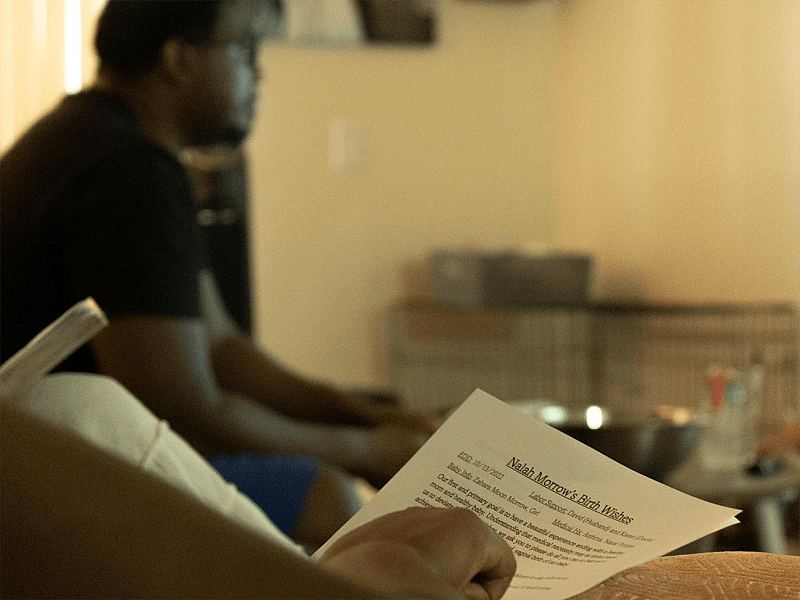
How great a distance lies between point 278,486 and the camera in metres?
1.11

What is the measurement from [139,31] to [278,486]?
24.5 inches

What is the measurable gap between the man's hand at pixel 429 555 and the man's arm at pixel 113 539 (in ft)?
0.10

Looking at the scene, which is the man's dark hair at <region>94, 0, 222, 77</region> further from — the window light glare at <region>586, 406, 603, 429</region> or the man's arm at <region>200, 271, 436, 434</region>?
the window light glare at <region>586, 406, 603, 429</region>

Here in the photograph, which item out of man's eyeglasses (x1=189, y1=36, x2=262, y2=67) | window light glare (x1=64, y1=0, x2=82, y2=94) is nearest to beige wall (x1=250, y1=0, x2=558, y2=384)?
window light glare (x1=64, y1=0, x2=82, y2=94)

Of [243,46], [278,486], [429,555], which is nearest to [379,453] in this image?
[278,486]

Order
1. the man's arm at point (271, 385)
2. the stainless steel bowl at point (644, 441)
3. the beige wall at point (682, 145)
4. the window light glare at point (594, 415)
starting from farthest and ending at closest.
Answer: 1. the beige wall at point (682, 145)
2. the man's arm at point (271, 385)
3. the window light glare at point (594, 415)
4. the stainless steel bowl at point (644, 441)

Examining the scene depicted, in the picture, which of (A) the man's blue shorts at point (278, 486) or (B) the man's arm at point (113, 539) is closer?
(B) the man's arm at point (113, 539)

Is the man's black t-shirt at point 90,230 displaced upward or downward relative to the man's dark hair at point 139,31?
downward

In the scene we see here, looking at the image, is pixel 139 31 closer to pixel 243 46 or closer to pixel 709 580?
pixel 243 46

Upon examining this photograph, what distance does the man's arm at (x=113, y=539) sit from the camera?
29cm

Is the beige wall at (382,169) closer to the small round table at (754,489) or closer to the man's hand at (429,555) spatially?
the small round table at (754,489)

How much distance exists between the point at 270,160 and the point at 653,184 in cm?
123

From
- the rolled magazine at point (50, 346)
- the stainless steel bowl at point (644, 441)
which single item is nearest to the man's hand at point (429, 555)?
the rolled magazine at point (50, 346)

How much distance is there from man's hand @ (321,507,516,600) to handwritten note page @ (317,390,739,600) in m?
0.05
